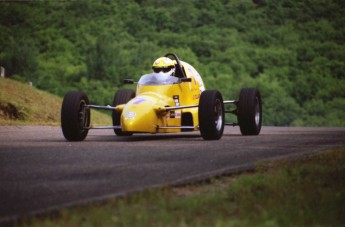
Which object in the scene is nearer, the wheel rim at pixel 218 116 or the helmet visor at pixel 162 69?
the wheel rim at pixel 218 116

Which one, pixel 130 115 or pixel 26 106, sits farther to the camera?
pixel 26 106

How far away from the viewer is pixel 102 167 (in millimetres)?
10570

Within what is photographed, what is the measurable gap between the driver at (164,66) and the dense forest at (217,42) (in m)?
80.0

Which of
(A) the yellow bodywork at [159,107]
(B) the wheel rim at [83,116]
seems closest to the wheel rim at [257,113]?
(A) the yellow bodywork at [159,107]

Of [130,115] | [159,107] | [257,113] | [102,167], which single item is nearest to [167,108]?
[159,107]

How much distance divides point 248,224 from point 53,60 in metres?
110

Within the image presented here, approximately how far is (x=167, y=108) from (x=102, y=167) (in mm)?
6813

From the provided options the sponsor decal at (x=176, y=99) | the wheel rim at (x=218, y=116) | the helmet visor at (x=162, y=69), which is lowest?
the wheel rim at (x=218, y=116)

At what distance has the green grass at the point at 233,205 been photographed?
720 centimetres

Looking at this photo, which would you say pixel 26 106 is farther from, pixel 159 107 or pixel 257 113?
pixel 159 107

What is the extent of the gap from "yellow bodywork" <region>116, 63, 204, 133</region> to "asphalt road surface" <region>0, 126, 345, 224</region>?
1.86 metres

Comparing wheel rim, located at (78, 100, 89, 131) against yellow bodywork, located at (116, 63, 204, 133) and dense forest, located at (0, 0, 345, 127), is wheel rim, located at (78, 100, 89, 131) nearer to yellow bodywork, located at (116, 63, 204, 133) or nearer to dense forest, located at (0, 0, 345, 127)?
yellow bodywork, located at (116, 63, 204, 133)

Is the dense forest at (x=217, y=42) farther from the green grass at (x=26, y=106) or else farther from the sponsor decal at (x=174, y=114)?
the sponsor decal at (x=174, y=114)

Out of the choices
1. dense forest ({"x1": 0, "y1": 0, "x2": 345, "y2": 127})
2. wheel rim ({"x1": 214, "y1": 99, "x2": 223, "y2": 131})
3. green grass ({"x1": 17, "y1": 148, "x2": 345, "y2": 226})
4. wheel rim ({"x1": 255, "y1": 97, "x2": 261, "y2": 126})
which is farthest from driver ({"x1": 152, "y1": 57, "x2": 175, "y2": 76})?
dense forest ({"x1": 0, "y1": 0, "x2": 345, "y2": 127})
